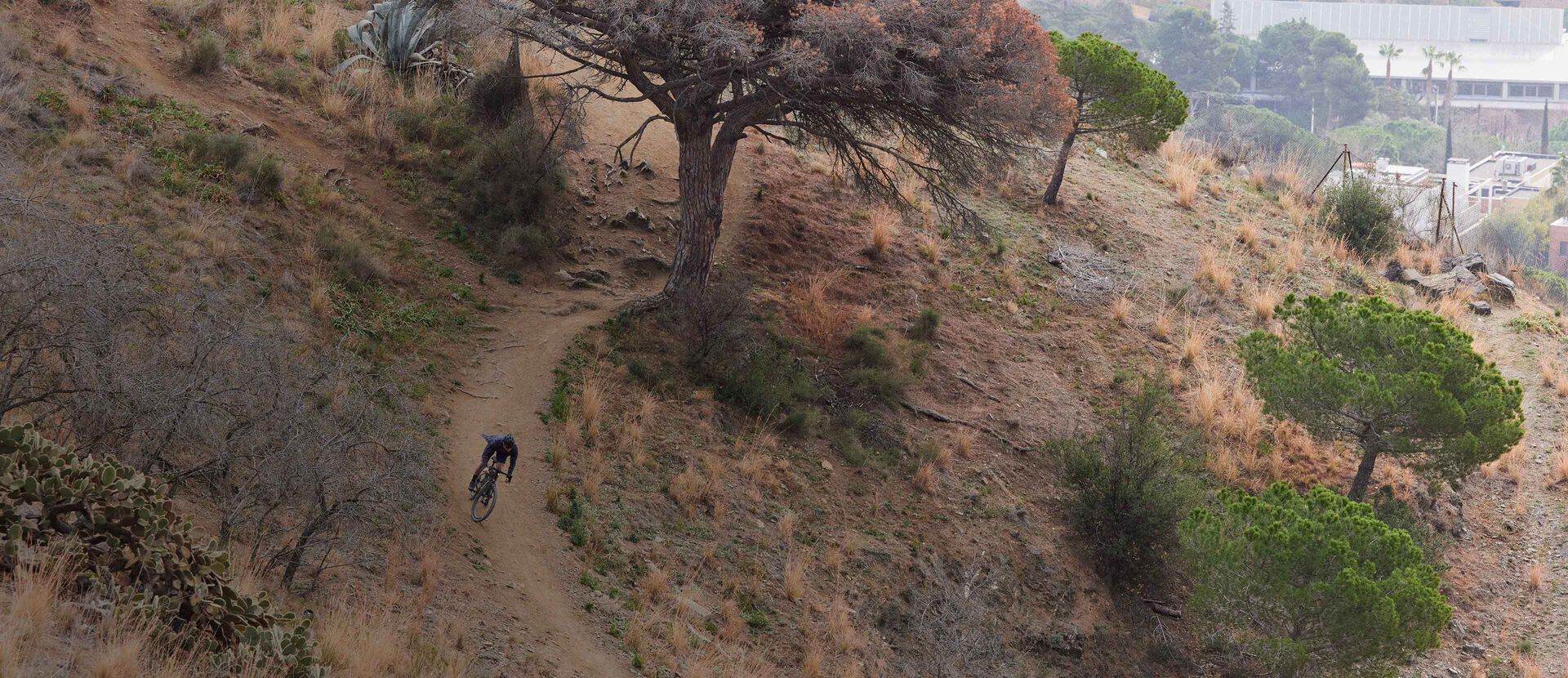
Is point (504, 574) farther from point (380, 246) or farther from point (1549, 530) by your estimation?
point (1549, 530)

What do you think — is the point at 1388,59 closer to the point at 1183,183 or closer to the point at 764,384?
the point at 1183,183

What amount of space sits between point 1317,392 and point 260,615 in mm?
10821

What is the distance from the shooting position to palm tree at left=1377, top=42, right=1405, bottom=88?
339ft

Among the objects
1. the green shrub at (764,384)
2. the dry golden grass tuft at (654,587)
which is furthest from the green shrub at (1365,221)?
the dry golden grass tuft at (654,587)

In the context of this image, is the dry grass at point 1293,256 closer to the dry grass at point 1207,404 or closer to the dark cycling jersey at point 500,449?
the dry grass at point 1207,404

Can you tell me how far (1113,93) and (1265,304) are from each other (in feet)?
13.9

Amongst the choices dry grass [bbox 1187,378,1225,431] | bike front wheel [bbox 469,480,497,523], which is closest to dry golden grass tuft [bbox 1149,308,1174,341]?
dry grass [bbox 1187,378,1225,431]

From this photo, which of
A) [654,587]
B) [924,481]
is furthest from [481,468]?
[924,481]

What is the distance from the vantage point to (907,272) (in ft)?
53.9

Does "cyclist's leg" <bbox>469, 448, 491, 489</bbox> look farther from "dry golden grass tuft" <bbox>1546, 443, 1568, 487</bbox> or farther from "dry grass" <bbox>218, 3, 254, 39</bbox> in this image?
"dry golden grass tuft" <bbox>1546, 443, 1568, 487</bbox>

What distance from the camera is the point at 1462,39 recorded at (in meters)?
119

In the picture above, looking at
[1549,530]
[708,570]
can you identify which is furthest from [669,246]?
[1549,530]

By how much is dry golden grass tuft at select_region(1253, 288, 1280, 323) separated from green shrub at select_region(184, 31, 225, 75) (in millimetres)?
15614

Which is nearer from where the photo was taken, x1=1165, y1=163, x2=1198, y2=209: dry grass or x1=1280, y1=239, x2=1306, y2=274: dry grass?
x1=1280, y1=239, x2=1306, y2=274: dry grass
